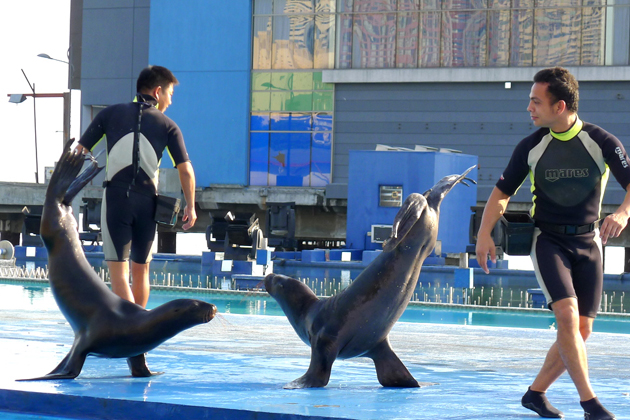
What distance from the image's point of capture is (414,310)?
12.9m

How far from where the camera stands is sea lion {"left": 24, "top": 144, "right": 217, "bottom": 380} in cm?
484

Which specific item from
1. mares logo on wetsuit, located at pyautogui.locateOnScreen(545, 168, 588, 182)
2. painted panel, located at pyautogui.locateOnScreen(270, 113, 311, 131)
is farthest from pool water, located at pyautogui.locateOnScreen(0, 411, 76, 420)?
painted panel, located at pyautogui.locateOnScreen(270, 113, 311, 131)

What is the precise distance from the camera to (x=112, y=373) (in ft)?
17.2

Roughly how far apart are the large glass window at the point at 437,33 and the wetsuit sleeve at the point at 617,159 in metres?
29.9

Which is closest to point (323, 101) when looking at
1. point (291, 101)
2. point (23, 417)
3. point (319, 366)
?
point (291, 101)

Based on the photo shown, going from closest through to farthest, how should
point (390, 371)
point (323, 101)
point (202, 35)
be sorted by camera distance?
point (390, 371)
point (323, 101)
point (202, 35)

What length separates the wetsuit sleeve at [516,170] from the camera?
4344 mm

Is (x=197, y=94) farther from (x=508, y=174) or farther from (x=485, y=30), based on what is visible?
(x=508, y=174)

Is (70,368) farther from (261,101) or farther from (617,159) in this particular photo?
(261,101)

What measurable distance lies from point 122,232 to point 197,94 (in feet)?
106

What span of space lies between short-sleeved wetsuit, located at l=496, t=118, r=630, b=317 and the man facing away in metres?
2.14

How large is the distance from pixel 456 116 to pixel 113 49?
1563 cm

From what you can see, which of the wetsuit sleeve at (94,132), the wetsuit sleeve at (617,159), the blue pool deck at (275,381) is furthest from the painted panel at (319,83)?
the wetsuit sleeve at (617,159)

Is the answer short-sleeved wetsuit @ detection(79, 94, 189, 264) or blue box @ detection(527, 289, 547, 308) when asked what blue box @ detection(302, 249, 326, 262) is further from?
short-sleeved wetsuit @ detection(79, 94, 189, 264)
